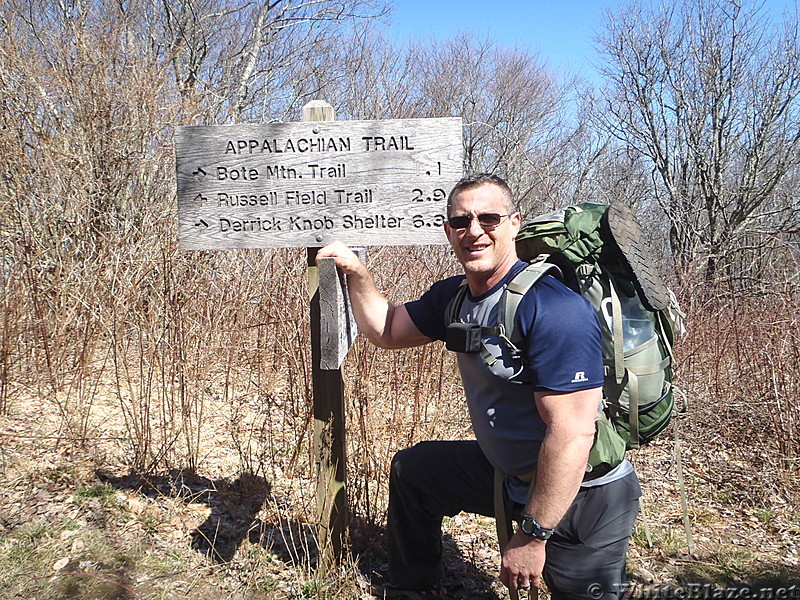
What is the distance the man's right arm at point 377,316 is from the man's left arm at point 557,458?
0.73 meters

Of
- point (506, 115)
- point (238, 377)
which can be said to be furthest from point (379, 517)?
point (506, 115)

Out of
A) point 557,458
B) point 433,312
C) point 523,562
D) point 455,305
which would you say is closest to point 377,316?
point 433,312

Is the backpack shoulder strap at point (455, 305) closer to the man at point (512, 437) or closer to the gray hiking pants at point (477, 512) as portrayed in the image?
the man at point (512, 437)

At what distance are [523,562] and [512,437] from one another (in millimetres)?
377

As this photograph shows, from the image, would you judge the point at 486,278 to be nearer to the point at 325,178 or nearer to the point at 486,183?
the point at 486,183

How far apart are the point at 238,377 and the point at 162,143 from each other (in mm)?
3343

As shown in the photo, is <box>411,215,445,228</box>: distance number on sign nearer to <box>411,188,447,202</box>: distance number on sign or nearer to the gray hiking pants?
<box>411,188,447,202</box>: distance number on sign

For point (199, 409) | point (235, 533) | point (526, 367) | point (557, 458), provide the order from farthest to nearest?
point (199, 409) → point (235, 533) → point (526, 367) → point (557, 458)

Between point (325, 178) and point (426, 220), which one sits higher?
point (325, 178)

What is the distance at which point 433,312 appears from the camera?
246 centimetres

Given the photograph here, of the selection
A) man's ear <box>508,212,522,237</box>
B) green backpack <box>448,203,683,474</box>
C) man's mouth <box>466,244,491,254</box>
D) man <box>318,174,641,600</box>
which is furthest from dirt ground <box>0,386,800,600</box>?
man's ear <box>508,212,522,237</box>

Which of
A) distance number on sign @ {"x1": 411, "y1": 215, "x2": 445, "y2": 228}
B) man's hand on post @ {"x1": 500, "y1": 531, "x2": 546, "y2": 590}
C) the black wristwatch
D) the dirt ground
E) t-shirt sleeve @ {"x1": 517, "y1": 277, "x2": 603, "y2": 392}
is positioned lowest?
the dirt ground

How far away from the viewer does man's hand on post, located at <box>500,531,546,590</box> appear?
1.86 meters

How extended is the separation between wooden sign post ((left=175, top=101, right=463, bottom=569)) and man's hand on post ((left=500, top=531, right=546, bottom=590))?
37.1 inches
